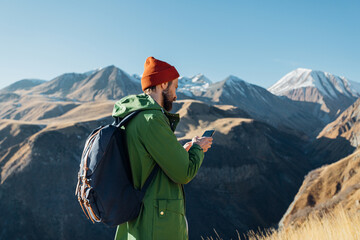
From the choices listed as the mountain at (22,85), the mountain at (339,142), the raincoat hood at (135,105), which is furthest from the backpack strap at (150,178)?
the mountain at (22,85)

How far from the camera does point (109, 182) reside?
1.81m

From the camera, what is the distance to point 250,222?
4003cm

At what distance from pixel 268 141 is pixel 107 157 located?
2432 inches

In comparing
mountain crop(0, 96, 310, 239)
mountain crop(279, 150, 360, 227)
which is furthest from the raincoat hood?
mountain crop(0, 96, 310, 239)

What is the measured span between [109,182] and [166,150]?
1.33ft

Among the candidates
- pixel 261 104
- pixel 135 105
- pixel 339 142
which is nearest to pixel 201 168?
pixel 339 142

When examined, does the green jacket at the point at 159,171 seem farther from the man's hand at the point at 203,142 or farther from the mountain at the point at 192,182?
the mountain at the point at 192,182

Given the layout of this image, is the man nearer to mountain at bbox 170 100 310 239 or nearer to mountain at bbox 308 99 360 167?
mountain at bbox 170 100 310 239

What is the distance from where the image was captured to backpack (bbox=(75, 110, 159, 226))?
5.86ft

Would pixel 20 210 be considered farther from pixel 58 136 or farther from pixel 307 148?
pixel 307 148

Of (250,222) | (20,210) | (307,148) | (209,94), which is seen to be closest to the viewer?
(20,210)

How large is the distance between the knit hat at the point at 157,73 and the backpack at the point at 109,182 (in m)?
0.39

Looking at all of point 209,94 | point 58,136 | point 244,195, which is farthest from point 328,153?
point 209,94

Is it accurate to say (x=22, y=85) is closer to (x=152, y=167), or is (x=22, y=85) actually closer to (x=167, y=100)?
(x=167, y=100)
